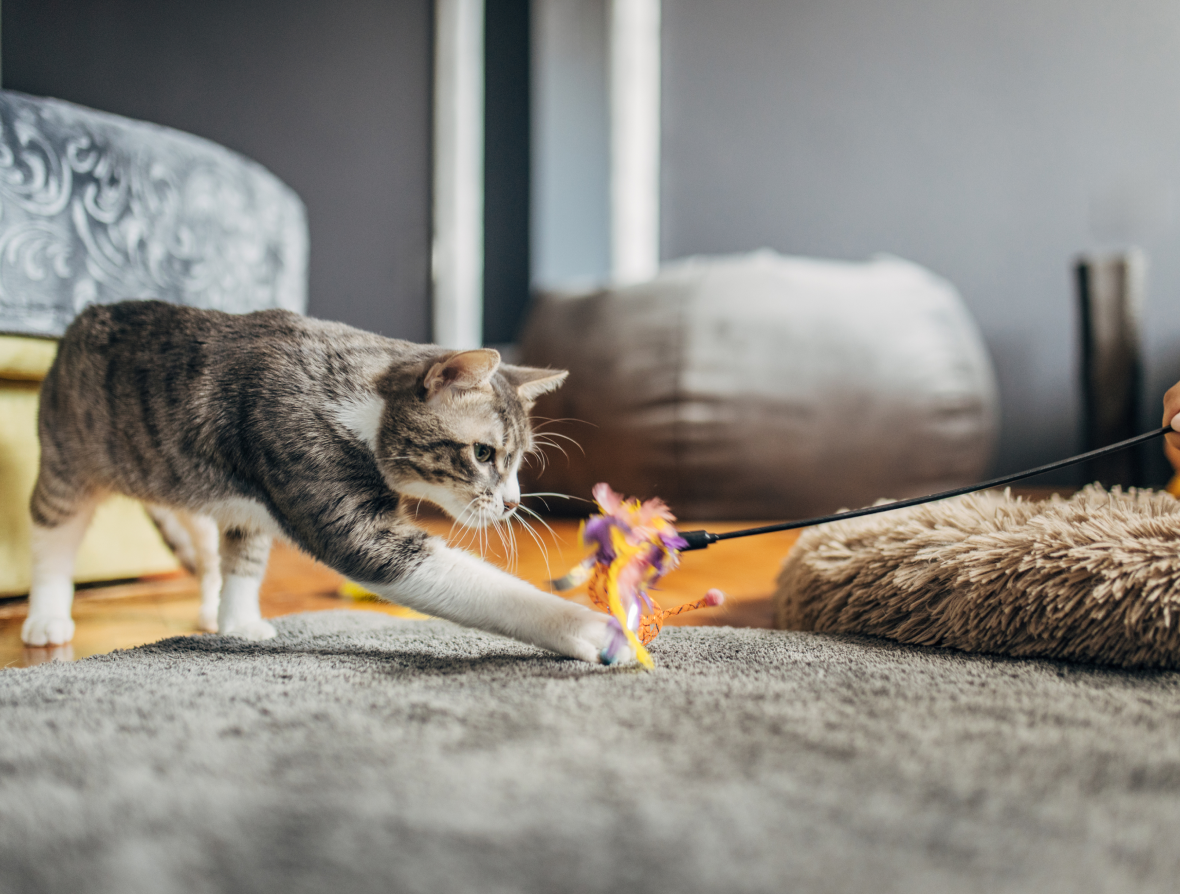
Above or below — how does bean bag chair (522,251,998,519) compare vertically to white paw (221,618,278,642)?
above

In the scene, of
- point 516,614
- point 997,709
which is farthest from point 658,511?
point 997,709

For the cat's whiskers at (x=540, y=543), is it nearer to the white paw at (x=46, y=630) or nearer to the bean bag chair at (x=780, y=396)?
the white paw at (x=46, y=630)

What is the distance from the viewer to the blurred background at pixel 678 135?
7.90 ft

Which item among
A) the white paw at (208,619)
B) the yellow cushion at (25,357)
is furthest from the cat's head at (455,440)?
the yellow cushion at (25,357)

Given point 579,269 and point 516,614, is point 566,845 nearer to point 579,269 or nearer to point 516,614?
point 516,614

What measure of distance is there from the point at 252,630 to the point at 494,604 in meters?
0.31

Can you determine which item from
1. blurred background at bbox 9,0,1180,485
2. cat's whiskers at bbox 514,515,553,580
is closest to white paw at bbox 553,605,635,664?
cat's whiskers at bbox 514,515,553,580

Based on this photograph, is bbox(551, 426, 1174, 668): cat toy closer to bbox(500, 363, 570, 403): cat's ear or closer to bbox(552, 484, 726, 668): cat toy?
bbox(552, 484, 726, 668): cat toy

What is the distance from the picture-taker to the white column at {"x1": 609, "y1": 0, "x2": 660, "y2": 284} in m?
2.96

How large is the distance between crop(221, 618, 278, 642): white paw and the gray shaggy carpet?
5.6 inches

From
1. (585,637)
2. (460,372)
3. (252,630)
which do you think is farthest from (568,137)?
(585,637)

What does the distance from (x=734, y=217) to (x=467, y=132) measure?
49.4 inches

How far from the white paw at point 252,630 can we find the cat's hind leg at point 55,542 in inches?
8.2

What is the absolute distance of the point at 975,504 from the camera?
898 millimetres
